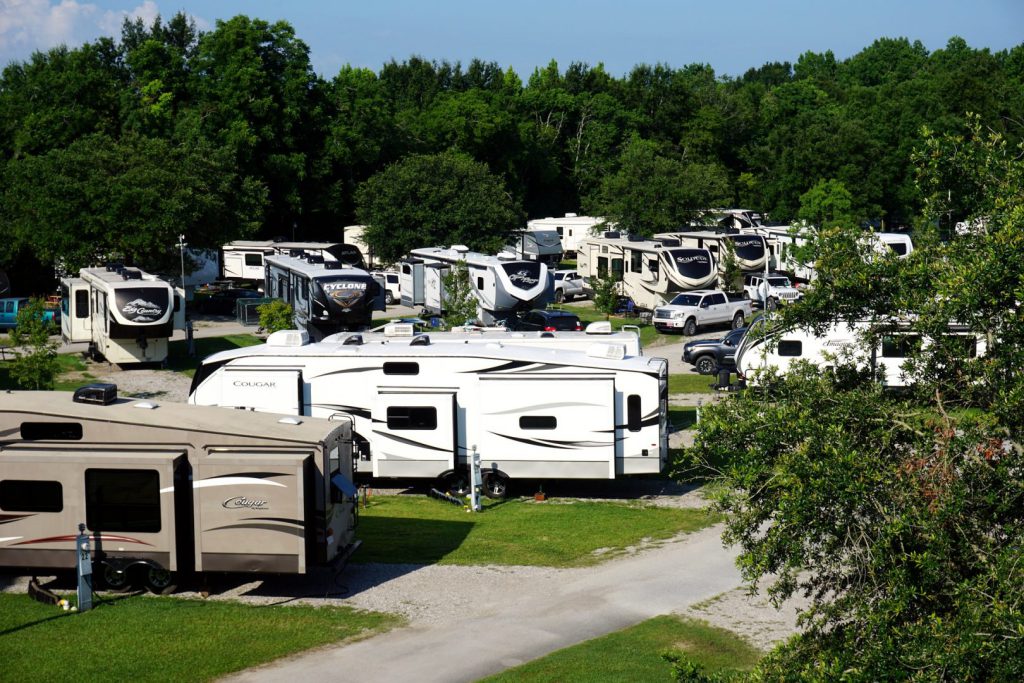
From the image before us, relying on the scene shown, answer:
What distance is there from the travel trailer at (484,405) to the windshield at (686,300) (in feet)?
65.7

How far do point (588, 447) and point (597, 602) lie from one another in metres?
5.19

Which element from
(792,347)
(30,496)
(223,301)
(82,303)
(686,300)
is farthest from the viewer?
(223,301)

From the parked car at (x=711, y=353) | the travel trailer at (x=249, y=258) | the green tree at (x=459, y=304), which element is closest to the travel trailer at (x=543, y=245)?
the travel trailer at (x=249, y=258)

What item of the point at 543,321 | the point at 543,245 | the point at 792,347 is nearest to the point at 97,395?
the point at 792,347

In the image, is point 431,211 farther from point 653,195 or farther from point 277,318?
point 277,318

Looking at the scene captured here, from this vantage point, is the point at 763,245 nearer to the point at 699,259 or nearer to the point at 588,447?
the point at 699,259

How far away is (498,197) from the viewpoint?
5412 cm

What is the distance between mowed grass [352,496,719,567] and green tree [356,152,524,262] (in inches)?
1257

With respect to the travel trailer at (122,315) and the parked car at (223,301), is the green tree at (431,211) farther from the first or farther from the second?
the travel trailer at (122,315)

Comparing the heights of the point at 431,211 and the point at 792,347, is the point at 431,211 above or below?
above

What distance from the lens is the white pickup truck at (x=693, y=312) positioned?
40.6 m

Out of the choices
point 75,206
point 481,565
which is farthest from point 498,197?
point 481,565

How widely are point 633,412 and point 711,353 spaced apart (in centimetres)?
1409

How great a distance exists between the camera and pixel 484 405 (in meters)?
20.9
